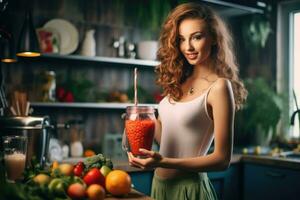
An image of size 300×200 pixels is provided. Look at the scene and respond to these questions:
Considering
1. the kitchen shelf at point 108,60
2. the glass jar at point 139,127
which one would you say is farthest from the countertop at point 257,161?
the glass jar at point 139,127

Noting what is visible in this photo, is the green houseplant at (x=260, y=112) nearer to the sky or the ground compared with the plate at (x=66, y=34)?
nearer to the ground

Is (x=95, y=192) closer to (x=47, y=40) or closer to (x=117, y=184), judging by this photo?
(x=117, y=184)

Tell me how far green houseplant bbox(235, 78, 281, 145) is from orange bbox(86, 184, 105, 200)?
257 cm

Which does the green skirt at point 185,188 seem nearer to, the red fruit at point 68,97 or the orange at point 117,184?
the orange at point 117,184

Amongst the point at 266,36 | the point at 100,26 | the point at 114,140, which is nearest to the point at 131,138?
the point at 114,140

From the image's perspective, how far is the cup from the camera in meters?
1.67

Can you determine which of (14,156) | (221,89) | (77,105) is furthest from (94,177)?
(77,105)

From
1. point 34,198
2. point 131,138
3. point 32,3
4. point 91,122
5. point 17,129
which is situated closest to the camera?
point 34,198

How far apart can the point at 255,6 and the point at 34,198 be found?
299 centimetres

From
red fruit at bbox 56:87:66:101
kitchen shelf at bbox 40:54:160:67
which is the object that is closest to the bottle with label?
red fruit at bbox 56:87:66:101

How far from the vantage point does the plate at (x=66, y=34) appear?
10.6ft

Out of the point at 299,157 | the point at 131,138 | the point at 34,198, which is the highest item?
the point at 131,138

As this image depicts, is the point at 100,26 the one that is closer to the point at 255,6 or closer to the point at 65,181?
the point at 255,6

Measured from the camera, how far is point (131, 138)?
60.1 inches
